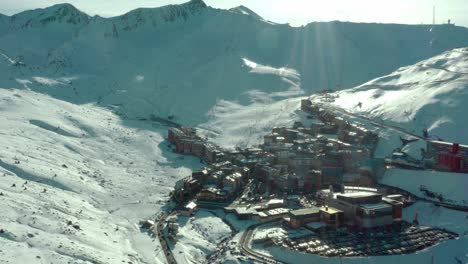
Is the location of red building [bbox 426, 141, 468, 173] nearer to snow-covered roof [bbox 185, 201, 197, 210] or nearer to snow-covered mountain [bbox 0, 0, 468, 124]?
snow-covered roof [bbox 185, 201, 197, 210]

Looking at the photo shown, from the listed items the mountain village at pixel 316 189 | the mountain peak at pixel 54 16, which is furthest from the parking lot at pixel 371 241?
the mountain peak at pixel 54 16

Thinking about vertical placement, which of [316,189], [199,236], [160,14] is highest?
[160,14]

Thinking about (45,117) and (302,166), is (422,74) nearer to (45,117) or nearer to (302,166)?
(302,166)

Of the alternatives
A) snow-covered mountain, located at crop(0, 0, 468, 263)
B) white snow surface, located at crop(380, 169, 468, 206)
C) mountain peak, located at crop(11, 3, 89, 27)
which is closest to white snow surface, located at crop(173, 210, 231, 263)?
snow-covered mountain, located at crop(0, 0, 468, 263)

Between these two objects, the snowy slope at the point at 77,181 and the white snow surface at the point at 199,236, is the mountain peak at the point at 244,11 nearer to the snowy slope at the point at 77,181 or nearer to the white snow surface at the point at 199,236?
the snowy slope at the point at 77,181

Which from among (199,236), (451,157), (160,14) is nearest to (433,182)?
(451,157)

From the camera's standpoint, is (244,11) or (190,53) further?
(244,11)

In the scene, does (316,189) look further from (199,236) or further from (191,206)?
(199,236)
